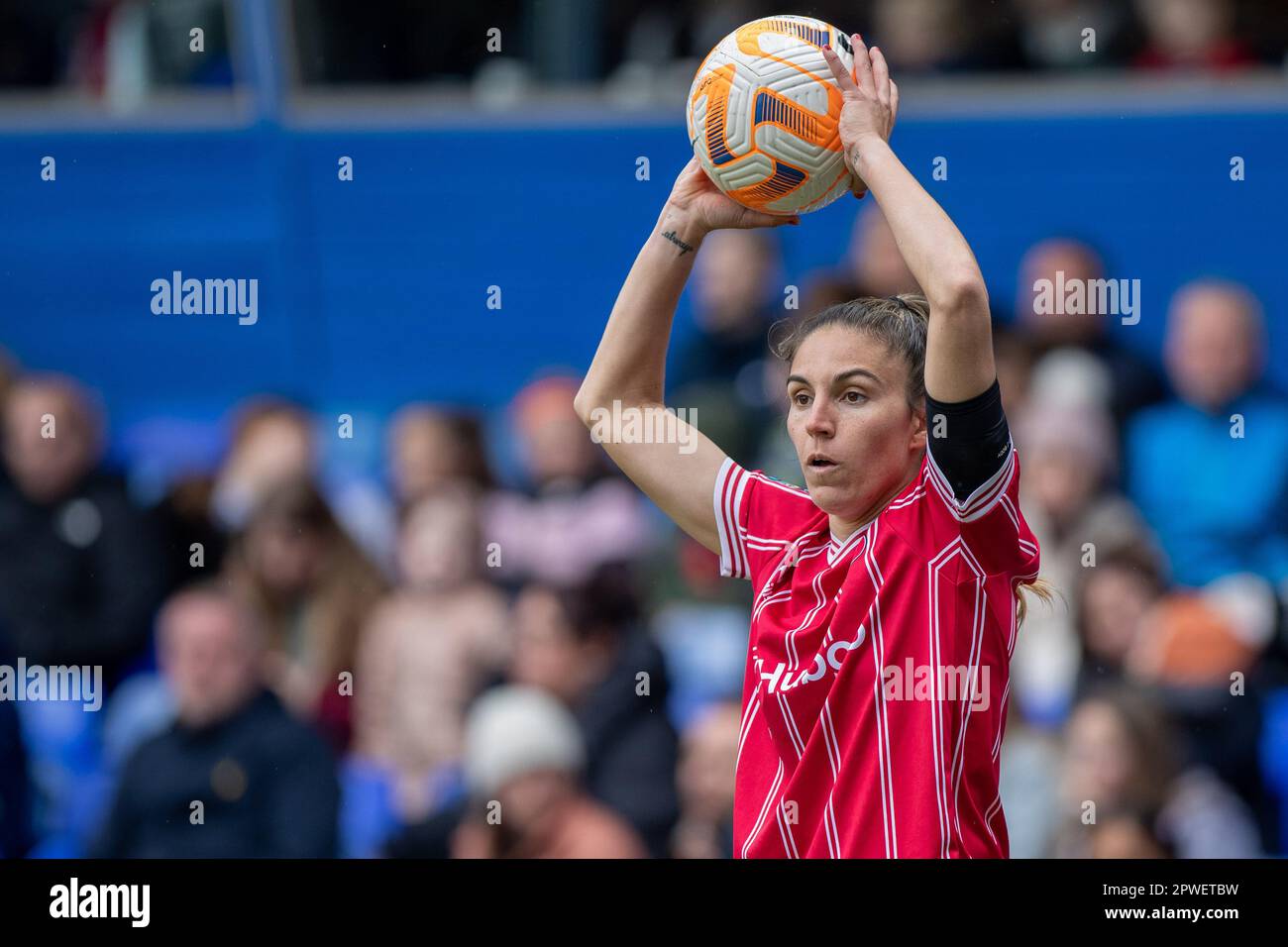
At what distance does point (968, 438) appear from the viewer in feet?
9.87

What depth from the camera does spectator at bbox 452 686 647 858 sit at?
5590 mm

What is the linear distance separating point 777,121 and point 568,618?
10.1 feet

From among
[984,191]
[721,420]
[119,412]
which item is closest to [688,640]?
[721,420]

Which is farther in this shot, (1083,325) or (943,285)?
(1083,325)

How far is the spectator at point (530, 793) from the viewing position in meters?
5.59

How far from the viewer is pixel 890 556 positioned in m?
3.20

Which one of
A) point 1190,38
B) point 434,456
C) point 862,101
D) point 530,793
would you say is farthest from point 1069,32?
point 862,101

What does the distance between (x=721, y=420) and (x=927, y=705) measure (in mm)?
3510

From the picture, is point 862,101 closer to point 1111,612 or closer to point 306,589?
point 1111,612

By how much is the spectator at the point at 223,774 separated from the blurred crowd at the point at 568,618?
1 cm

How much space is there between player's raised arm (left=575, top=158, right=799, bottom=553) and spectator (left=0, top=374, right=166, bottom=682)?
3.70 m

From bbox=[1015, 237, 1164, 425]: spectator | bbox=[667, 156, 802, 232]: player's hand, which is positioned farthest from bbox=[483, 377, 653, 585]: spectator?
bbox=[667, 156, 802, 232]: player's hand

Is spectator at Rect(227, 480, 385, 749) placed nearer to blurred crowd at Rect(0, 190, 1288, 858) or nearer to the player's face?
blurred crowd at Rect(0, 190, 1288, 858)

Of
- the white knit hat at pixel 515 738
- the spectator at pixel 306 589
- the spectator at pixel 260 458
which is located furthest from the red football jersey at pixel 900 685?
the spectator at pixel 260 458
